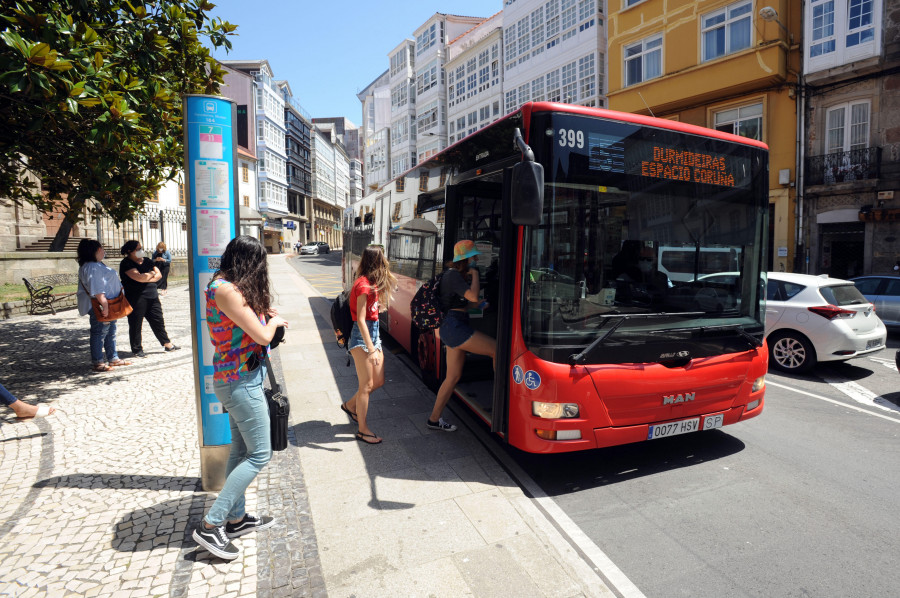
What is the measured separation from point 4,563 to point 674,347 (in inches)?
184

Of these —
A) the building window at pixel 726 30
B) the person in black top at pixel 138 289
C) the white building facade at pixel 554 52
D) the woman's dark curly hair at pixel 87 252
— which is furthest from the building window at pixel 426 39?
the woman's dark curly hair at pixel 87 252

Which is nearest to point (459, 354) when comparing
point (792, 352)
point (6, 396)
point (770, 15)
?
point (6, 396)

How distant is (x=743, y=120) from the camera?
19609 millimetres

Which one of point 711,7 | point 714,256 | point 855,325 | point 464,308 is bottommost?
point 855,325

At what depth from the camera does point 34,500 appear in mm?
3848

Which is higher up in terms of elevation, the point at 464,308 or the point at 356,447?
the point at 464,308

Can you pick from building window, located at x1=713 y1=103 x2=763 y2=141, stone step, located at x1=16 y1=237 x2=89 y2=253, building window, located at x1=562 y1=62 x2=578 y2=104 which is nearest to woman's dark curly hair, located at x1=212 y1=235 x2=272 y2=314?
building window, located at x1=713 y1=103 x2=763 y2=141

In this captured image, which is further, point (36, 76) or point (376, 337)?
point (376, 337)

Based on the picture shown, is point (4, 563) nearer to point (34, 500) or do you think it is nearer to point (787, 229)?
point (34, 500)

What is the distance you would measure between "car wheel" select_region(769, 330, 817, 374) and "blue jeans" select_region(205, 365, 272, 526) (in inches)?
315

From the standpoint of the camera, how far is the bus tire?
7094 millimetres

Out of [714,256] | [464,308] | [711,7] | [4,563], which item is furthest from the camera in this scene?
[711,7]

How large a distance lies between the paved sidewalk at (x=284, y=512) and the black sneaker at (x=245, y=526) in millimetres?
77

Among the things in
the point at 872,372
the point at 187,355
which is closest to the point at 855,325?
the point at 872,372
